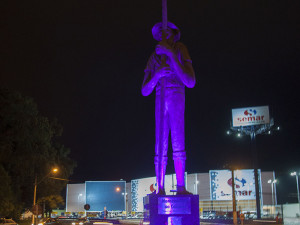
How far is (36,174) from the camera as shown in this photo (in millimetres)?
31766

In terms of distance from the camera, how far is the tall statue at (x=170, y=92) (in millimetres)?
12109

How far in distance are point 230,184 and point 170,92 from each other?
54.0 m

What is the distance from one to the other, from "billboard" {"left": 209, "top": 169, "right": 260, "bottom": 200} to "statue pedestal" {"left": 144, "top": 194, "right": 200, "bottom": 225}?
52.9m

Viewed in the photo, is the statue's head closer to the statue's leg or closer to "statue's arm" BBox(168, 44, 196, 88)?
"statue's arm" BBox(168, 44, 196, 88)

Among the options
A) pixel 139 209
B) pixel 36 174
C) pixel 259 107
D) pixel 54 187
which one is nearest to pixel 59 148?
pixel 54 187

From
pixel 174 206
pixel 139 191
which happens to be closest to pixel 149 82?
pixel 174 206

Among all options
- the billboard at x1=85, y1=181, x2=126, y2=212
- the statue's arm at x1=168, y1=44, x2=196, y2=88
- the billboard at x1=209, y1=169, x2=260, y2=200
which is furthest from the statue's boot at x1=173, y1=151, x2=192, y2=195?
the billboard at x1=85, y1=181, x2=126, y2=212

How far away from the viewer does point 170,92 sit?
494 inches

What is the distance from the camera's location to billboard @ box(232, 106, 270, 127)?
57219 mm

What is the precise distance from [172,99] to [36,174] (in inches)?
884

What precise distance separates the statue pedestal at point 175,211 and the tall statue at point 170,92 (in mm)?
514

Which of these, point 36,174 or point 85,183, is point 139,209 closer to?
point 85,183

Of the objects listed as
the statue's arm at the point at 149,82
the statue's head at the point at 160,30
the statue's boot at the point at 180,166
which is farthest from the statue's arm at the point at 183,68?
the statue's boot at the point at 180,166

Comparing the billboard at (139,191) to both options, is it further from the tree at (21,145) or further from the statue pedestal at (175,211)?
the statue pedestal at (175,211)
